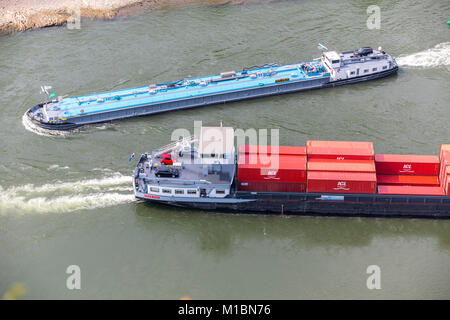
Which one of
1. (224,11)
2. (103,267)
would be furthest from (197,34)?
(103,267)

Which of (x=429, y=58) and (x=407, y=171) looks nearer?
(x=407, y=171)

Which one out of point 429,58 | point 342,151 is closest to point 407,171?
point 342,151

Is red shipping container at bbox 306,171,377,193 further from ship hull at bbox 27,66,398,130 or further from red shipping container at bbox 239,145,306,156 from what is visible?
ship hull at bbox 27,66,398,130

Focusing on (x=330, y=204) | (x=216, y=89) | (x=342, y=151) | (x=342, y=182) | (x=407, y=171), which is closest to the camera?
(x=342, y=182)

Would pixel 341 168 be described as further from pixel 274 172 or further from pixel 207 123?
pixel 207 123

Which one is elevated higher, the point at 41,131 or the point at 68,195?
the point at 41,131

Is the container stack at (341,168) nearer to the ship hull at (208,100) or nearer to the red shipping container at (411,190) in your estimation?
the red shipping container at (411,190)

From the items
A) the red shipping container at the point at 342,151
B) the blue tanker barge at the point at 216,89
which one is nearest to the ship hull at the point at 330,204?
the red shipping container at the point at 342,151
